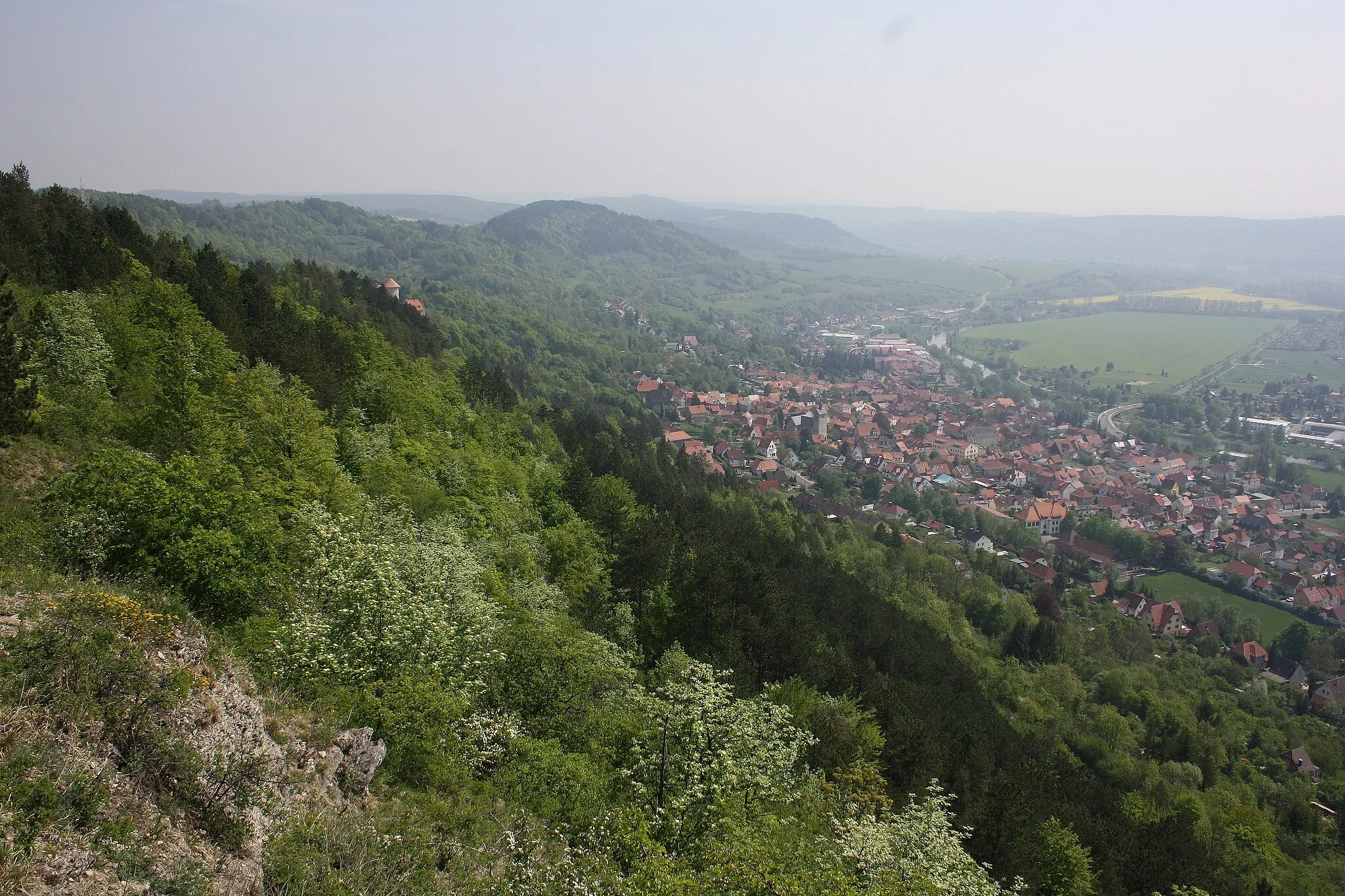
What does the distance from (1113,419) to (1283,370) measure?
73218 millimetres

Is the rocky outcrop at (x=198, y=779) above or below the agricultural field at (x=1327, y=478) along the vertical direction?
above

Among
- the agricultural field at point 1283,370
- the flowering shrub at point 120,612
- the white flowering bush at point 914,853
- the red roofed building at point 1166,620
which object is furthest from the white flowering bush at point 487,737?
the agricultural field at point 1283,370

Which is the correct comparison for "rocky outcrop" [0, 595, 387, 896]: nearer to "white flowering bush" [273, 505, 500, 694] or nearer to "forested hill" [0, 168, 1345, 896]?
"forested hill" [0, 168, 1345, 896]

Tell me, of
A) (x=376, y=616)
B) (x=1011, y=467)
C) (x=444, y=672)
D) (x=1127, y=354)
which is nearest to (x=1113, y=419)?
(x=1011, y=467)

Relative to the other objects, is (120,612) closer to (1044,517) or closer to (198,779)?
(198,779)

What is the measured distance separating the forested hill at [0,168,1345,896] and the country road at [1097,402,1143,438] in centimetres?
9019

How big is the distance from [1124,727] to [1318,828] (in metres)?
9.96

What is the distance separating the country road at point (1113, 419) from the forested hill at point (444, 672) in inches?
3551

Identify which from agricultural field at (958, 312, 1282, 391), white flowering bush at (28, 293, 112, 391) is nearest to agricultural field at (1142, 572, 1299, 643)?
white flowering bush at (28, 293, 112, 391)

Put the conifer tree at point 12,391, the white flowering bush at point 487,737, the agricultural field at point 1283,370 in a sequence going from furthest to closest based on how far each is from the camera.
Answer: the agricultural field at point 1283,370, the conifer tree at point 12,391, the white flowering bush at point 487,737

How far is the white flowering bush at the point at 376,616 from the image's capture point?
12523mm

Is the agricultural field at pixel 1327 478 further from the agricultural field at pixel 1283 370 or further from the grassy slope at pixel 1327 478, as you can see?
the agricultural field at pixel 1283 370

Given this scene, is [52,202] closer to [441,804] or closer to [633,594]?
[633,594]

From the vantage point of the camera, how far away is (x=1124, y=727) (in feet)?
135
